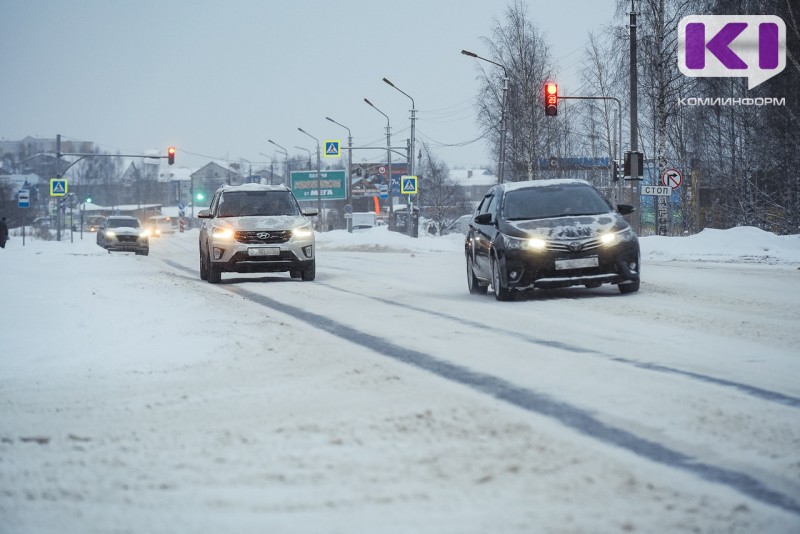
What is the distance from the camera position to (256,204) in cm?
2156

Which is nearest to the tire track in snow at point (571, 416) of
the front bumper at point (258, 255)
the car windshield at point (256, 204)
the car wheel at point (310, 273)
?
the front bumper at point (258, 255)

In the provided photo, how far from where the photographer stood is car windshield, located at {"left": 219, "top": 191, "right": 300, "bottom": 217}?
21344 millimetres

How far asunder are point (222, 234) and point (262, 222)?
757 millimetres

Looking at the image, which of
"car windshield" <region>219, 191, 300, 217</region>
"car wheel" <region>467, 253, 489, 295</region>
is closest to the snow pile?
"car windshield" <region>219, 191, 300, 217</region>

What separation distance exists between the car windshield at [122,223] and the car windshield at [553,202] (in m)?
34.7

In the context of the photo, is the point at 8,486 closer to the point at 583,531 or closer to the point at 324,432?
the point at 324,432

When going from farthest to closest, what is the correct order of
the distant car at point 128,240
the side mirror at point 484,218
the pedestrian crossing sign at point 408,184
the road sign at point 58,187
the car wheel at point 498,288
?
the road sign at point 58,187 < the pedestrian crossing sign at point 408,184 < the distant car at point 128,240 < the side mirror at point 484,218 < the car wheel at point 498,288

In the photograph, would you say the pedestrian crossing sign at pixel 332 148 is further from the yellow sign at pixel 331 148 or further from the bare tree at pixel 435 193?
the bare tree at pixel 435 193

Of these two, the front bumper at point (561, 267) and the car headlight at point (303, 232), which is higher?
the car headlight at point (303, 232)

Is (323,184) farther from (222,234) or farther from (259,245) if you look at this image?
(259,245)

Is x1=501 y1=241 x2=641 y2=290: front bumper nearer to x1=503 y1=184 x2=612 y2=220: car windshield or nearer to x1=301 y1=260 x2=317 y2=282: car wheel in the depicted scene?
x1=503 y1=184 x2=612 y2=220: car windshield

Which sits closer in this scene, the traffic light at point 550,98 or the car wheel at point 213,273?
the car wheel at point 213,273

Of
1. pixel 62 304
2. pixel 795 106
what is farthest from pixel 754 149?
pixel 62 304

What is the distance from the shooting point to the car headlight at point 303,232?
801 inches
